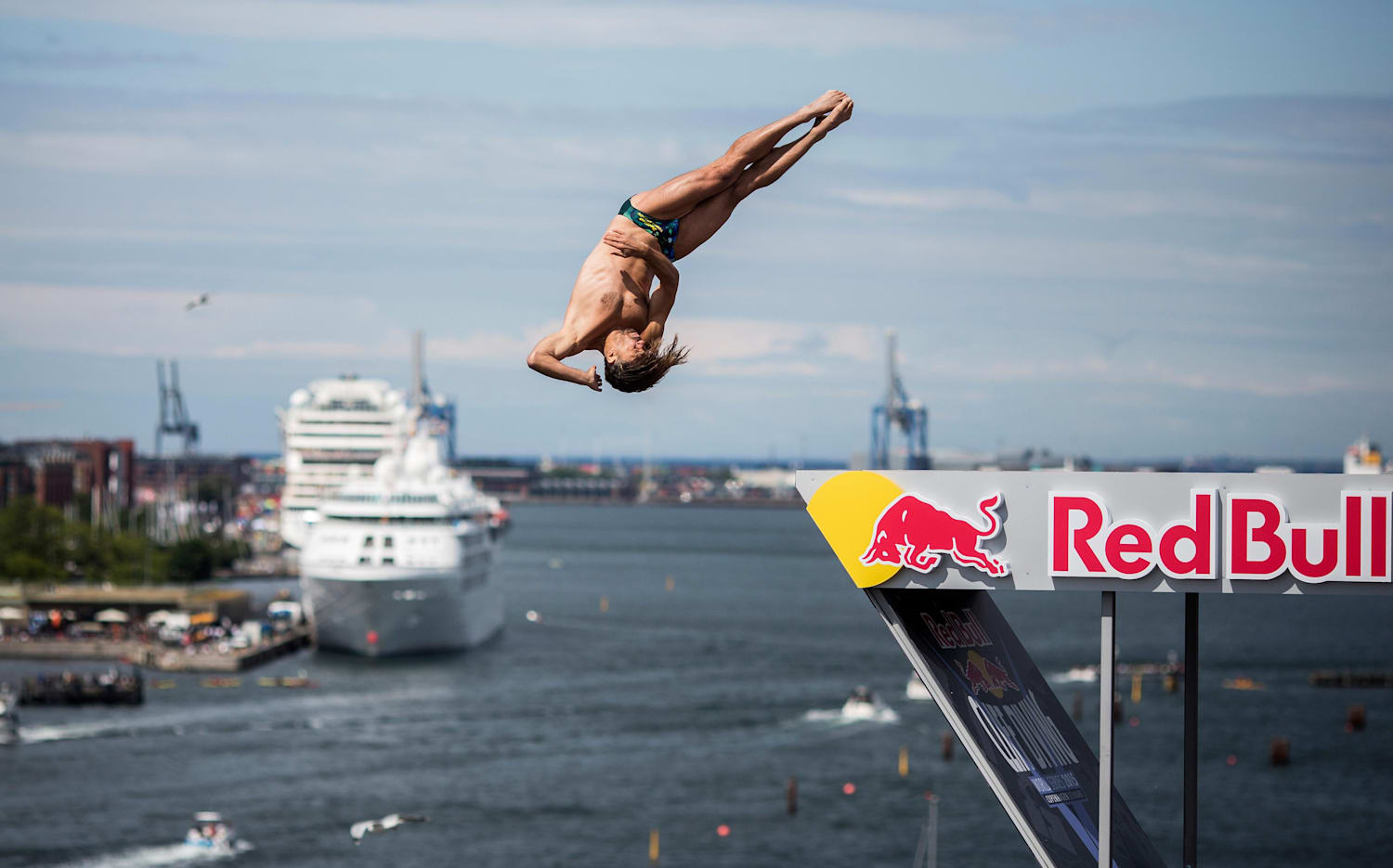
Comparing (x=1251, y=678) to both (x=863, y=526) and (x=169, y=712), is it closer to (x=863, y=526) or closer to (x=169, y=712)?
(x=169, y=712)

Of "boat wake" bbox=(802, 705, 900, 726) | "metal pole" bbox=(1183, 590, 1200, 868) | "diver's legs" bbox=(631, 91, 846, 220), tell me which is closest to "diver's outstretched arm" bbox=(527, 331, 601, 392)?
"diver's legs" bbox=(631, 91, 846, 220)

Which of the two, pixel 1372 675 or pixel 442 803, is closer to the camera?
pixel 442 803

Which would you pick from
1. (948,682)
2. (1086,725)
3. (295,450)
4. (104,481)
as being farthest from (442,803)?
(104,481)

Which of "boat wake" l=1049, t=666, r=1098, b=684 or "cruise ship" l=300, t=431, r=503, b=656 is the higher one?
"cruise ship" l=300, t=431, r=503, b=656

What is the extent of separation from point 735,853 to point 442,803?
9695 mm

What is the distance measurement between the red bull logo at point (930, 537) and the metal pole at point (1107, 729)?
0.61m

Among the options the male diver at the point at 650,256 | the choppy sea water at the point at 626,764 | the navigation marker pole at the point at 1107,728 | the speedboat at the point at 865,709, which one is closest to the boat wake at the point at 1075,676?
the choppy sea water at the point at 626,764

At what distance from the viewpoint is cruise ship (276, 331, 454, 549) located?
113312 millimetres

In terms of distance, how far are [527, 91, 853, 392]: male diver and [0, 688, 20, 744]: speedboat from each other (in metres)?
49.0

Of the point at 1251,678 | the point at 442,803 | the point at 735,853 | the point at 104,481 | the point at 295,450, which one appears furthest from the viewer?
the point at 104,481

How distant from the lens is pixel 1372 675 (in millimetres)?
72250

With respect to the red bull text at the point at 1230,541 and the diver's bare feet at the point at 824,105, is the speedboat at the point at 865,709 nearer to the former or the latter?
the red bull text at the point at 1230,541

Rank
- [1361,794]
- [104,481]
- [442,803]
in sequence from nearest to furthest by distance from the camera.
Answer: [442,803] < [1361,794] < [104,481]

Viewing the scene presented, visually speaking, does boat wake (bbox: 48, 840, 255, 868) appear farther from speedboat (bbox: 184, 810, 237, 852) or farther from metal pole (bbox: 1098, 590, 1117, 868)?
metal pole (bbox: 1098, 590, 1117, 868)
